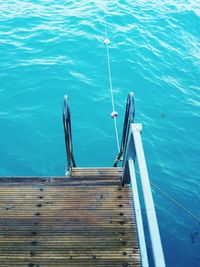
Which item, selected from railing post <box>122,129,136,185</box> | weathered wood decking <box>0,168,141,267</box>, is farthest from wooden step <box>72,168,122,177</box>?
railing post <box>122,129,136,185</box>

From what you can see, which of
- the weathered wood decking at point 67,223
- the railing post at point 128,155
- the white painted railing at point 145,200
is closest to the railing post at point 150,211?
the white painted railing at point 145,200

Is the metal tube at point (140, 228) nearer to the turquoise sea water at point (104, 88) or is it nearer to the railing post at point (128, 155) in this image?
the railing post at point (128, 155)

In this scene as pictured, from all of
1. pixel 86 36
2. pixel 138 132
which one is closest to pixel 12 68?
pixel 86 36

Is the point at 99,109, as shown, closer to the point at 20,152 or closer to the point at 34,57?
the point at 20,152

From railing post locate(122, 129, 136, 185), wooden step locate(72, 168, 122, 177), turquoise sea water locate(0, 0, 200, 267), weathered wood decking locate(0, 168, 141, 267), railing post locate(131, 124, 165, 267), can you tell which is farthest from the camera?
turquoise sea water locate(0, 0, 200, 267)

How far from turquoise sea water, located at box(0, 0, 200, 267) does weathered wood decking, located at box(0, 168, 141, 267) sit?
10.9 feet

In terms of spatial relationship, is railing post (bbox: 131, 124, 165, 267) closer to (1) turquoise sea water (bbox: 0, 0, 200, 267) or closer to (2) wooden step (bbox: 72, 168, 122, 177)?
(2) wooden step (bbox: 72, 168, 122, 177)

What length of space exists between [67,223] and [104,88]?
751 cm

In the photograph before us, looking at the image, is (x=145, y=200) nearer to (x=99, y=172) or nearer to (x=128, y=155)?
(x=128, y=155)

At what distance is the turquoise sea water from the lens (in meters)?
8.65

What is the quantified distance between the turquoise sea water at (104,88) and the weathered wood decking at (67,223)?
10.9 ft

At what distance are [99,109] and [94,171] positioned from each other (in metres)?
5.15

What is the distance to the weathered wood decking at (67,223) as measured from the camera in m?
3.85

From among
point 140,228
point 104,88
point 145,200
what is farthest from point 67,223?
point 104,88
